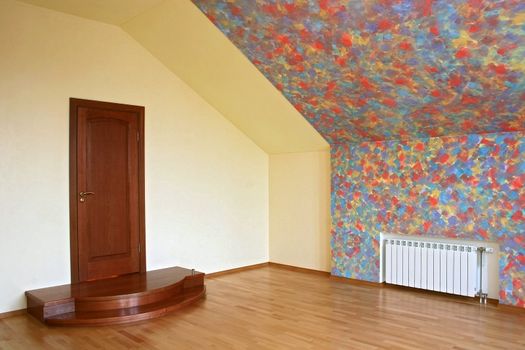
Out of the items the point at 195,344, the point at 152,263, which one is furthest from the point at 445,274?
the point at 152,263

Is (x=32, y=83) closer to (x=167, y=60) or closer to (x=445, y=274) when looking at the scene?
(x=167, y=60)

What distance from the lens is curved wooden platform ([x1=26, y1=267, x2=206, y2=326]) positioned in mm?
4168

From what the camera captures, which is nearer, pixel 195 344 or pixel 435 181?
pixel 195 344

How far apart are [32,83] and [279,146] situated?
3300 mm

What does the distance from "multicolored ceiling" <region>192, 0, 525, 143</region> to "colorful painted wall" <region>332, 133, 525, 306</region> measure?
0.73 ft

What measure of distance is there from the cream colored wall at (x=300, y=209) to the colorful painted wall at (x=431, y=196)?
11.8 inches

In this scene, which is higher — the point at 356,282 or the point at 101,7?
the point at 101,7

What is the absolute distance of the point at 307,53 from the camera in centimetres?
450

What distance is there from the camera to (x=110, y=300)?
438 centimetres

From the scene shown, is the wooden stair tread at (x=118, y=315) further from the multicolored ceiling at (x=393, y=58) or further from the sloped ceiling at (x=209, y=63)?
the multicolored ceiling at (x=393, y=58)

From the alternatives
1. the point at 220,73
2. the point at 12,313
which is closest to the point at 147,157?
the point at 220,73

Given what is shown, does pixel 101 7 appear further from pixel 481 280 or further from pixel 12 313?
pixel 481 280

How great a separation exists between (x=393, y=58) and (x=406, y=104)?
70 centimetres

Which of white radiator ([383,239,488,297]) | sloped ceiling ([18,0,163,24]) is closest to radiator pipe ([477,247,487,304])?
white radiator ([383,239,488,297])
